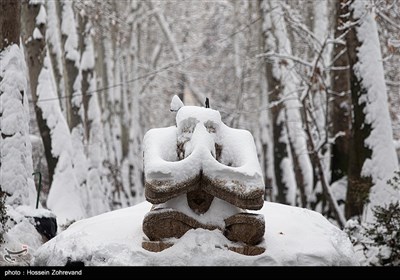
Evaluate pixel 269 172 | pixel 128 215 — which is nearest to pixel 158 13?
pixel 269 172

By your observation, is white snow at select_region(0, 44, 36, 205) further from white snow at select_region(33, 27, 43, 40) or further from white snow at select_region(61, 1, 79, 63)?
white snow at select_region(61, 1, 79, 63)

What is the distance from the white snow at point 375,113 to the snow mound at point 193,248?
367cm

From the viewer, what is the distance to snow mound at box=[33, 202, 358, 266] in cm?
597

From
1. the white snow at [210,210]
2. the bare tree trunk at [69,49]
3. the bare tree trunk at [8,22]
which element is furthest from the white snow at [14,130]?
the bare tree trunk at [69,49]

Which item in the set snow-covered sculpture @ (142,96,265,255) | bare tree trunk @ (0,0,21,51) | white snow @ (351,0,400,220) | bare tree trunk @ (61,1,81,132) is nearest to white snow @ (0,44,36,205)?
bare tree trunk @ (0,0,21,51)

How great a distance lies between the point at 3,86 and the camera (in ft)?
31.8

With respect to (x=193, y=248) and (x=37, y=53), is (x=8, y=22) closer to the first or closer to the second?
(x=37, y=53)

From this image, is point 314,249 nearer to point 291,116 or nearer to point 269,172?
point 291,116

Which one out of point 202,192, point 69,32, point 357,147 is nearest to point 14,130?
point 202,192

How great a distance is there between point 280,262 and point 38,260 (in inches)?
94.4

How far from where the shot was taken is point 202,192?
21.0ft

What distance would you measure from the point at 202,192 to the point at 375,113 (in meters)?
5.23

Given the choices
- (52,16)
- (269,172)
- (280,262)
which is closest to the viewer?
(280,262)

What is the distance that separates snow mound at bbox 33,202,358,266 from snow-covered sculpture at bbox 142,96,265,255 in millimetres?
123
